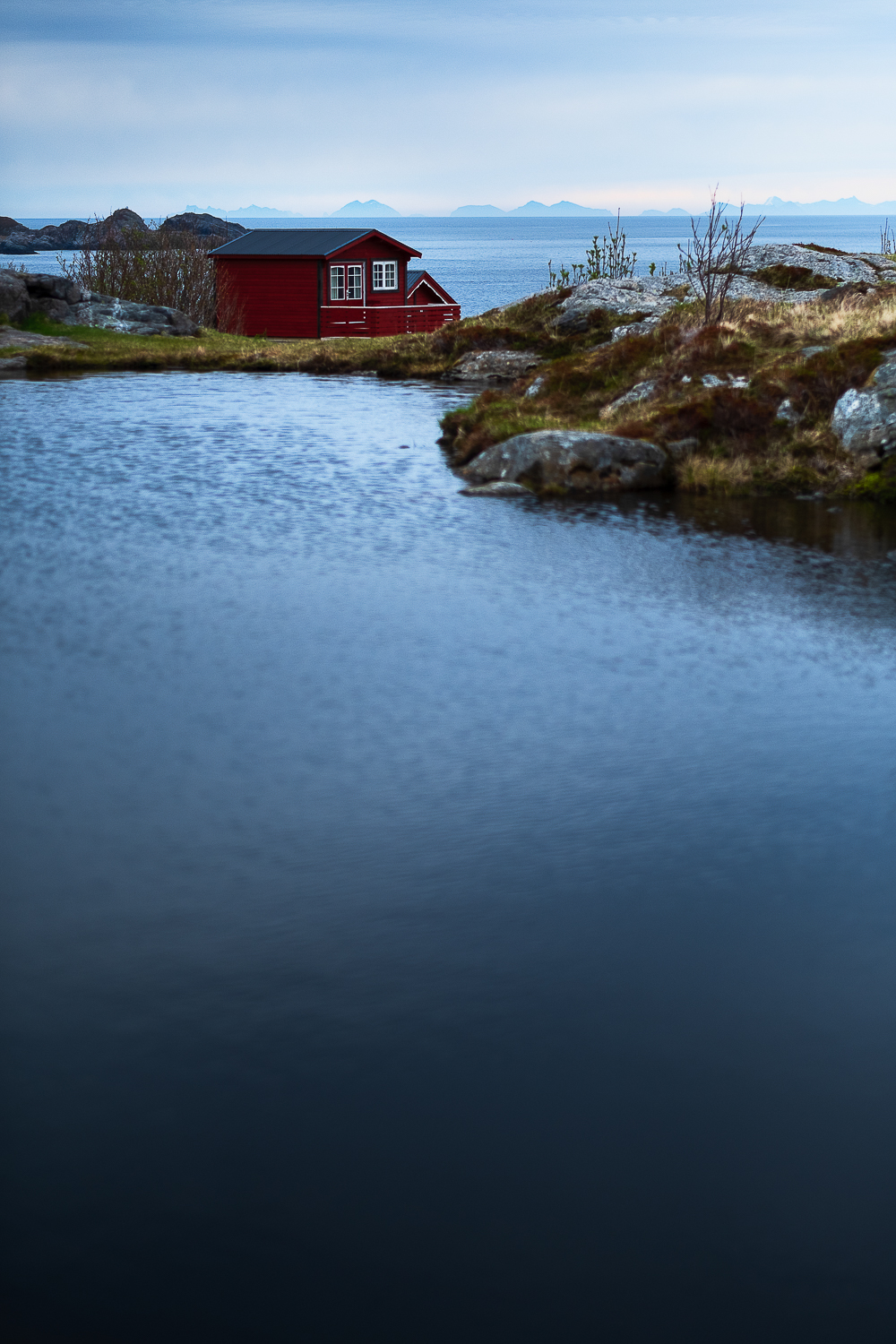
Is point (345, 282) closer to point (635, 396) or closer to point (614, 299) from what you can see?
point (614, 299)

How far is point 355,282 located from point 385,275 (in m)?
2.45

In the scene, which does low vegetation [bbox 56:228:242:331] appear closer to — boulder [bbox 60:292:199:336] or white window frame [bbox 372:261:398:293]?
boulder [bbox 60:292:199:336]

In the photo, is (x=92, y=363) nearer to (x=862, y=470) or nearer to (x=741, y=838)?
(x=862, y=470)

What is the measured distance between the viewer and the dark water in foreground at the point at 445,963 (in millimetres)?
5754

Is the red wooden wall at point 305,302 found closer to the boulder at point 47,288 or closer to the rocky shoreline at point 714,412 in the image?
the boulder at point 47,288

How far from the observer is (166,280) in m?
60.2

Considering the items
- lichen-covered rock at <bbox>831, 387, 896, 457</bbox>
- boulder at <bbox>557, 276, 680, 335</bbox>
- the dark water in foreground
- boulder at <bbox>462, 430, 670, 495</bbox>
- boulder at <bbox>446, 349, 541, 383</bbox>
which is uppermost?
boulder at <bbox>557, 276, 680, 335</bbox>

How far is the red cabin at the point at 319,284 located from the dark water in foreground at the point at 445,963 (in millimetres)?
45706

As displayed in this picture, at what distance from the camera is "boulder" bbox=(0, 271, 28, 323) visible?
167 feet

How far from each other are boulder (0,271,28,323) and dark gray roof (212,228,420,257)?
12.6 metres

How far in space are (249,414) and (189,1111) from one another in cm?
2950

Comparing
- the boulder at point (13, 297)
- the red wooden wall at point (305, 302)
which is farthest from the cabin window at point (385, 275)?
the boulder at point (13, 297)

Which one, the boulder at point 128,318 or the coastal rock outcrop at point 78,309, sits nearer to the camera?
the coastal rock outcrop at point 78,309

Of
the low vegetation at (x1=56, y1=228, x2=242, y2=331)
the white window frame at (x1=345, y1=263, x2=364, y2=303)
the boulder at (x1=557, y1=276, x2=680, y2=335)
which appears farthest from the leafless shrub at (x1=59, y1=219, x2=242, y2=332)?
the boulder at (x1=557, y1=276, x2=680, y2=335)
